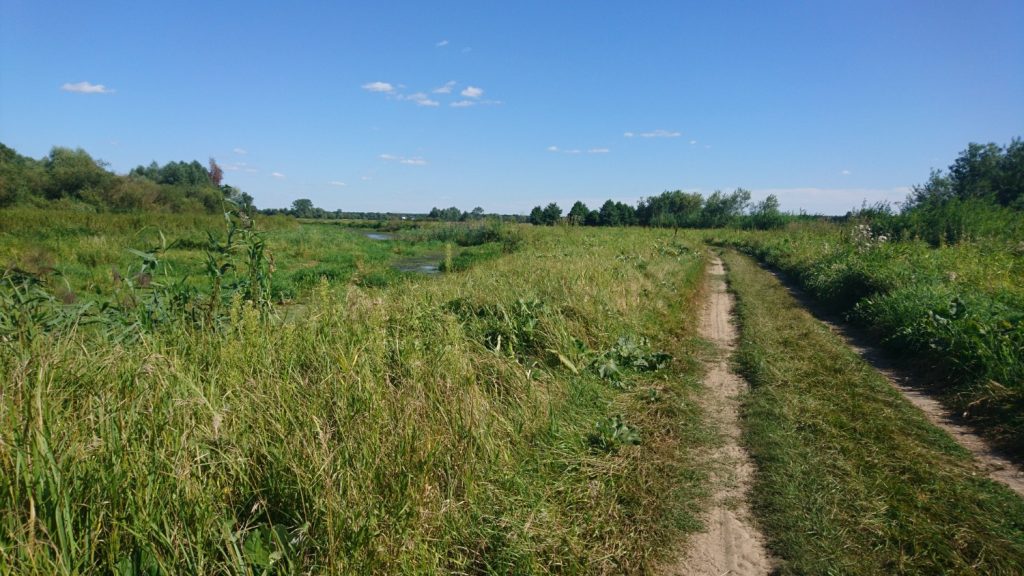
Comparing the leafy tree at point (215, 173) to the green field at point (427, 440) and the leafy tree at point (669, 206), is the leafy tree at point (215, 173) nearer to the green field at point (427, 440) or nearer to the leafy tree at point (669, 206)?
the green field at point (427, 440)

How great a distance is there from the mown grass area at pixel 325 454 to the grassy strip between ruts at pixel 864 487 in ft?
1.97

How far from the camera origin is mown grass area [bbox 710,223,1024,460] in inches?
183

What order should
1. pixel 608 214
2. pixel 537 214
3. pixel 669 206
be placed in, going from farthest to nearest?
pixel 669 206 → pixel 608 214 → pixel 537 214

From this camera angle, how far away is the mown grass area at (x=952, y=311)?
4660 mm

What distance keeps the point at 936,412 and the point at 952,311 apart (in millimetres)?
2601

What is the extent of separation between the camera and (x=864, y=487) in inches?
134

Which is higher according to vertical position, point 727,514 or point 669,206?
point 669,206

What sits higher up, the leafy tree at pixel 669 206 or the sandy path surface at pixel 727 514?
the leafy tree at pixel 669 206

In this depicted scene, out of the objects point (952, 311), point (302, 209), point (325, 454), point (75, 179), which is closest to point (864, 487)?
point (325, 454)

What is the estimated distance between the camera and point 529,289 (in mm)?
7461

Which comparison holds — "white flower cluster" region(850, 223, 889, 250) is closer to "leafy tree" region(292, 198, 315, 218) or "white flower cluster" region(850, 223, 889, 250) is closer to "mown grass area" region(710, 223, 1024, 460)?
"mown grass area" region(710, 223, 1024, 460)

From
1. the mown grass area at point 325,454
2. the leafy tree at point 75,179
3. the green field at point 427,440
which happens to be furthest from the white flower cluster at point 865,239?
the leafy tree at point 75,179

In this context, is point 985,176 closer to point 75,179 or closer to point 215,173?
point 215,173

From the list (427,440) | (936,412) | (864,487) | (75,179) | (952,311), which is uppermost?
(75,179)
